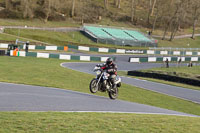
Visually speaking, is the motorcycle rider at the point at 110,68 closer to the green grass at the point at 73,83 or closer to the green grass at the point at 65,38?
the green grass at the point at 73,83

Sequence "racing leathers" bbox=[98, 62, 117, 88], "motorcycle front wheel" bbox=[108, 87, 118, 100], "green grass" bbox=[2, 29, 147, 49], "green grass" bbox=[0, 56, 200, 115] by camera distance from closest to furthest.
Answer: "racing leathers" bbox=[98, 62, 117, 88] < "motorcycle front wheel" bbox=[108, 87, 118, 100] < "green grass" bbox=[0, 56, 200, 115] < "green grass" bbox=[2, 29, 147, 49]

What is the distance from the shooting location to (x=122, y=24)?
334 feet

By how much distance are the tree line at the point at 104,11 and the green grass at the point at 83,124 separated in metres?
70.1

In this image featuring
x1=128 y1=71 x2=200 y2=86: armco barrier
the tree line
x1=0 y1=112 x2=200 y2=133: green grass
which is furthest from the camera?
the tree line

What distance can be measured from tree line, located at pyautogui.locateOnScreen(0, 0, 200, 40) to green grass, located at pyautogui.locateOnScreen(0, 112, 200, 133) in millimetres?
70124

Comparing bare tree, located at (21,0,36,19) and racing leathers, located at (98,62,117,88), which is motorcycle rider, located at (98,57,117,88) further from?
bare tree, located at (21,0,36,19)

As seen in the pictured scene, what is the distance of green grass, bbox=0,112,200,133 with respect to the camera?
30.8ft

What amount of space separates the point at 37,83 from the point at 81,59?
27.3 m

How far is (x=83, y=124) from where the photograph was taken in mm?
10227

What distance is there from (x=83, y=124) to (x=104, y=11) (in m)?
95.2

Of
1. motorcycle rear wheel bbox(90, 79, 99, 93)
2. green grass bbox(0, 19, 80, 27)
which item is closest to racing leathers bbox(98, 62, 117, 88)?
motorcycle rear wheel bbox(90, 79, 99, 93)

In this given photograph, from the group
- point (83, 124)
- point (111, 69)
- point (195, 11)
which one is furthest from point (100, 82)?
point (195, 11)

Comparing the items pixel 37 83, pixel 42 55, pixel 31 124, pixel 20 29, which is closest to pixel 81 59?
pixel 42 55

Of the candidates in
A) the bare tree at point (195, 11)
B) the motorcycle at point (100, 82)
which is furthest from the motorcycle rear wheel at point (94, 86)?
the bare tree at point (195, 11)
